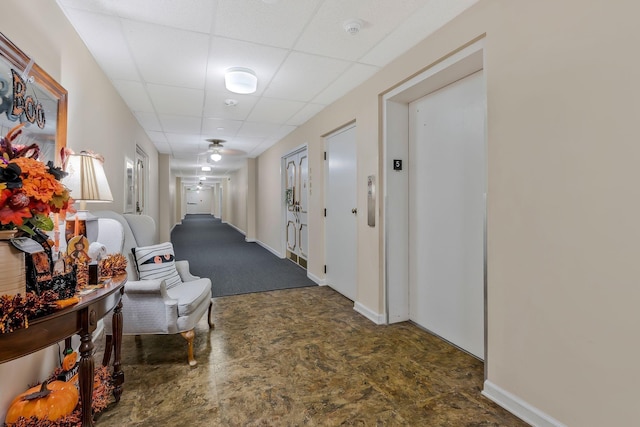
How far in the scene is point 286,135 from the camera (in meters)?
5.81

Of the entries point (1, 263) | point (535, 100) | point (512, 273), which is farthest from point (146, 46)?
point (512, 273)

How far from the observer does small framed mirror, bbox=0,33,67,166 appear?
4.50 ft

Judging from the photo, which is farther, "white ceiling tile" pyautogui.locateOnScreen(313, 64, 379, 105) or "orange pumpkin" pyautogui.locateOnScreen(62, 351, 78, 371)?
"white ceiling tile" pyautogui.locateOnScreen(313, 64, 379, 105)

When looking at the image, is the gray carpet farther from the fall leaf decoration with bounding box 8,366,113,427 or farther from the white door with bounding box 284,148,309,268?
the fall leaf decoration with bounding box 8,366,113,427

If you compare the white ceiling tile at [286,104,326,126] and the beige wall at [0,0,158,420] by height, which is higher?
the white ceiling tile at [286,104,326,126]

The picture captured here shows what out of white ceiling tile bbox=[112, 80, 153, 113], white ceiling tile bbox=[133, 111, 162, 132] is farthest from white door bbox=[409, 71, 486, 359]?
white ceiling tile bbox=[133, 111, 162, 132]

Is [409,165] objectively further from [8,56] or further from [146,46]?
[8,56]

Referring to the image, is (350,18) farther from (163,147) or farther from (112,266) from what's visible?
(163,147)

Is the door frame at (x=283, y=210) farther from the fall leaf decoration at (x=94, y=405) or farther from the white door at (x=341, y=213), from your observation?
the fall leaf decoration at (x=94, y=405)

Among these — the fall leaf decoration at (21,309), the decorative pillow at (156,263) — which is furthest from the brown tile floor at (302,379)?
the fall leaf decoration at (21,309)

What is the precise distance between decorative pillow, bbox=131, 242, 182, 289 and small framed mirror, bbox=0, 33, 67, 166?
90 cm

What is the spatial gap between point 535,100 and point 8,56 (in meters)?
2.64

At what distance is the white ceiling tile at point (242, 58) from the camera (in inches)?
97.3

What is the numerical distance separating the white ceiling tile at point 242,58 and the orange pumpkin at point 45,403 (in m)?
2.49
